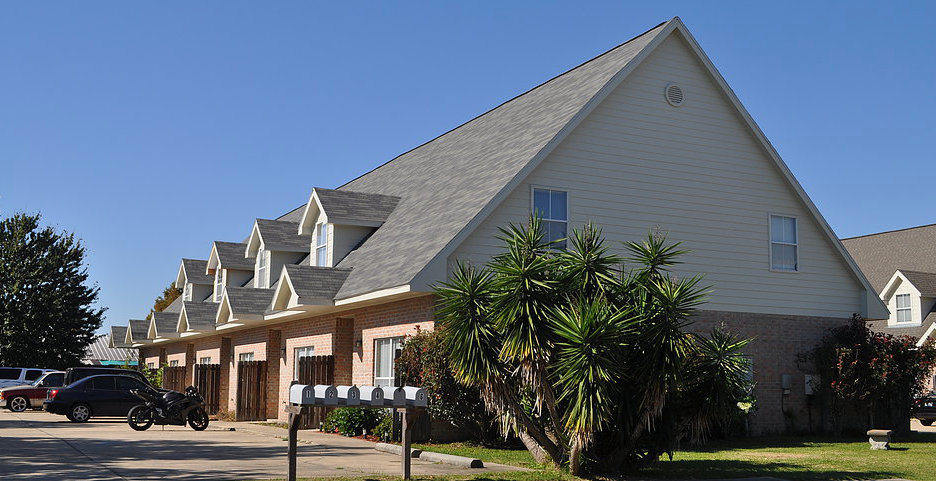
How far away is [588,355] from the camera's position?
45.4 ft

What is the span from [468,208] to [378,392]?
876cm

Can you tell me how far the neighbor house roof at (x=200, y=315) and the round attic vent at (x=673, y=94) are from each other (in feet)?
63.2

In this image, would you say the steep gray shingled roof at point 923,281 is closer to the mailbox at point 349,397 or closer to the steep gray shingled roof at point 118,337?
the mailbox at point 349,397

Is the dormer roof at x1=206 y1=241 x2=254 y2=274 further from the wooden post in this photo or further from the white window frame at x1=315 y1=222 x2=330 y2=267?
the wooden post

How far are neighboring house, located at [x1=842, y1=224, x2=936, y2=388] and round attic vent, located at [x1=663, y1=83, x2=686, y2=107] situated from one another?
23.3 metres

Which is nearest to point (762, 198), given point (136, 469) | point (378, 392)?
point (378, 392)


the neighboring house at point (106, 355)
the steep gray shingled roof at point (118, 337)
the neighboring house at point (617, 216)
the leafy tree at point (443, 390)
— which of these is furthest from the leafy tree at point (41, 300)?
the leafy tree at point (443, 390)

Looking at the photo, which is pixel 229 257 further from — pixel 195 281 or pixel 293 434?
pixel 293 434

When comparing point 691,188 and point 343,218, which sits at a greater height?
point 691,188

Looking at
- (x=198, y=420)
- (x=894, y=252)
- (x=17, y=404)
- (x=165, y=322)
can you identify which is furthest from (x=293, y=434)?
(x=894, y=252)

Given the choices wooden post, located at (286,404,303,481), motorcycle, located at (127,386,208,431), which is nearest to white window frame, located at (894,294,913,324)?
motorcycle, located at (127,386,208,431)

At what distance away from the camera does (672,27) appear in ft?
80.2

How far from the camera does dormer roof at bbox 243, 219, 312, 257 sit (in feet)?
103

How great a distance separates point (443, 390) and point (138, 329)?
35.3 m
